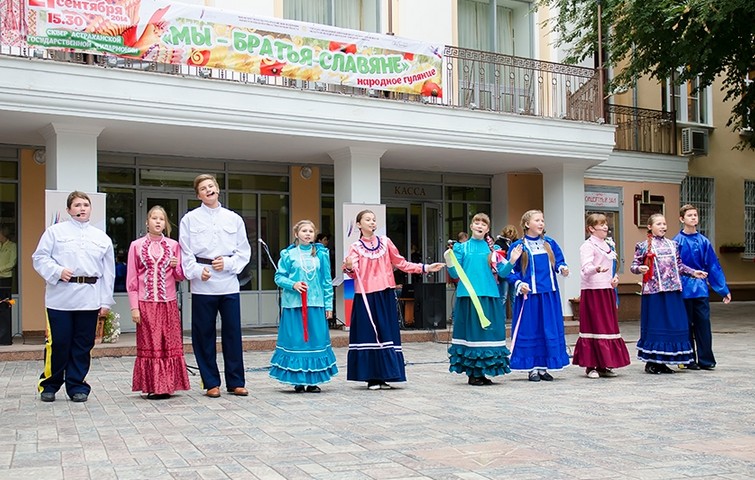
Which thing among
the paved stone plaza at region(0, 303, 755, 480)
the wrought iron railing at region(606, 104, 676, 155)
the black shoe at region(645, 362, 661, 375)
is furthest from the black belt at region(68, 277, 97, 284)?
the wrought iron railing at region(606, 104, 676, 155)

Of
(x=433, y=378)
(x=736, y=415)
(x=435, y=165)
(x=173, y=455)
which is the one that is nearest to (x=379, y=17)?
(x=435, y=165)

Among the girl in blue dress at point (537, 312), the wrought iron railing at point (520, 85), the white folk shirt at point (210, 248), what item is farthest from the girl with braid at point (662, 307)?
the wrought iron railing at point (520, 85)

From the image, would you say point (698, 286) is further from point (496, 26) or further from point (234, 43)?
point (496, 26)

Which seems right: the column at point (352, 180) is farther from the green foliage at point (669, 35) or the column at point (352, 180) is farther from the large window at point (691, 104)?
the large window at point (691, 104)

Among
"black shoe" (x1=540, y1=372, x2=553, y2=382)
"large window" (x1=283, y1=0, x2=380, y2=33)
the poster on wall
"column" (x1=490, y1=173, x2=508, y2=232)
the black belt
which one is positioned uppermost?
"large window" (x1=283, y1=0, x2=380, y2=33)

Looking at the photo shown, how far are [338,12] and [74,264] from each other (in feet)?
33.2

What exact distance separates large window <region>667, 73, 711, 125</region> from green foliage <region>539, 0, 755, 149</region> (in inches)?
101

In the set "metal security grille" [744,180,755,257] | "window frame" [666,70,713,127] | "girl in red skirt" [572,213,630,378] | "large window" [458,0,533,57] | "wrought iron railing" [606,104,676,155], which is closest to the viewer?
"girl in red skirt" [572,213,630,378]

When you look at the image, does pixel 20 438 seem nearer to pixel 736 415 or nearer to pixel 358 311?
pixel 358 311

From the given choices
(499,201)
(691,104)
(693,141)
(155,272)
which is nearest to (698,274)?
(155,272)

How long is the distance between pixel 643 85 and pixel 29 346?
14603 millimetres

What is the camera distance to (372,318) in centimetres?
891

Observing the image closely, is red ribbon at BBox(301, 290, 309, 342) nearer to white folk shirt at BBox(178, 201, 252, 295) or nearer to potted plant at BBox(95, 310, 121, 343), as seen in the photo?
white folk shirt at BBox(178, 201, 252, 295)

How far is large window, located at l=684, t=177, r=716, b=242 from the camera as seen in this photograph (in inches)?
886
